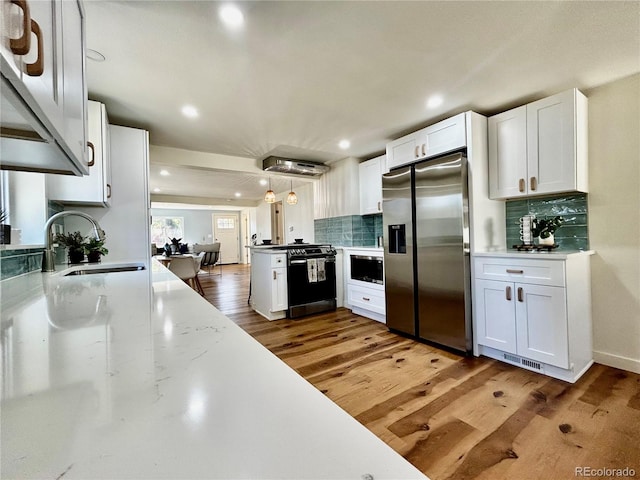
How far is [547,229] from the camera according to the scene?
2.36 m

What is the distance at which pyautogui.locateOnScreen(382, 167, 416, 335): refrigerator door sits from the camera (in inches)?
113

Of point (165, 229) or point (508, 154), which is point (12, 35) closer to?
point (508, 154)

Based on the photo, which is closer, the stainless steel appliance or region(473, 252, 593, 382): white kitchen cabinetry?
region(473, 252, 593, 382): white kitchen cabinetry

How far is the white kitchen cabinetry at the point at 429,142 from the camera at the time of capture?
256 cm

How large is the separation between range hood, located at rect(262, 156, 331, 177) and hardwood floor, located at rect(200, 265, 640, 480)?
2.42 metres

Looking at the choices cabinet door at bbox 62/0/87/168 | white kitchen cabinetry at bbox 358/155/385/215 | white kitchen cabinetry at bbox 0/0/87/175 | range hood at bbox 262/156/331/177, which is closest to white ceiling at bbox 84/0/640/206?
cabinet door at bbox 62/0/87/168

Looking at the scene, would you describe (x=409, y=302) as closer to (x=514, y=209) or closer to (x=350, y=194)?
(x=514, y=209)

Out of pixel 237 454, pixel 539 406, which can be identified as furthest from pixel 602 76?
pixel 237 454

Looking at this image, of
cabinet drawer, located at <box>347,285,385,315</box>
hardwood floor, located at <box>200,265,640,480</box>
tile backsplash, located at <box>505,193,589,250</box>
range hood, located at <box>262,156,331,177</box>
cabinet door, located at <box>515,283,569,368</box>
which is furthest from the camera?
range hood, located at <box>262,156,331,177</box>

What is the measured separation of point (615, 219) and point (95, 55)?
153 inches

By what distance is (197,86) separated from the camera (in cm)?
215

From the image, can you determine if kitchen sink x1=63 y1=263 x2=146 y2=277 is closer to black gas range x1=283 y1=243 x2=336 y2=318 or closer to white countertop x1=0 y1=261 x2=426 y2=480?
white countertop x1=0 y1=261 x2=426 y2=480

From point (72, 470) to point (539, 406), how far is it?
2312 millimetres

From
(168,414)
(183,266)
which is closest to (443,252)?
(168,414)
